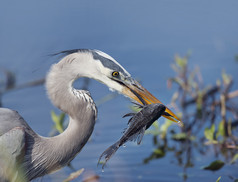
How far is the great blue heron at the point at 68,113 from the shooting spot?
329cm

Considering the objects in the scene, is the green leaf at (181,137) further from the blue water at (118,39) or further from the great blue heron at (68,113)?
the great blue heron at (68,113)

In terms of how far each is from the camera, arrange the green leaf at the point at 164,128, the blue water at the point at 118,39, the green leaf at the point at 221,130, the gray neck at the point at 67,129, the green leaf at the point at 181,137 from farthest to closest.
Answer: the blue water at the point at 118,39 < the green leaf at the point at 181,137 < the green leaf at the point at 164,128 < the green leaf at the point at 221,130 < the gray neck at the point at 67,129

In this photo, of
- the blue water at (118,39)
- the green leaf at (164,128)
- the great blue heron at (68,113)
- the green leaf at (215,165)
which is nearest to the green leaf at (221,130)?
the green leaf at (215,165)

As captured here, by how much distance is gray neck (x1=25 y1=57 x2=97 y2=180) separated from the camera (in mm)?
3352

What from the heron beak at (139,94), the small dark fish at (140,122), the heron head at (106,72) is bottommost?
the small dark fish at (140,122)

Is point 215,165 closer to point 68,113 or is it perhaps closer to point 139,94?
point 139,94

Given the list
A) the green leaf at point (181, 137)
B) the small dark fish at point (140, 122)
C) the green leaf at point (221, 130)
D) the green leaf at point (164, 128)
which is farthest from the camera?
the green leaf at point (181, 137)

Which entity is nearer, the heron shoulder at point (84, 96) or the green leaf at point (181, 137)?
the heron shoulder at point (84, 96)

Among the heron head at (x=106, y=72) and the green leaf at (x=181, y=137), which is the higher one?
the heron head at (x=106, y=72)

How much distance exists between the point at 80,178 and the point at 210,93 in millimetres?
1687

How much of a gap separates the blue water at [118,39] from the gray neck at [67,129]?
139 cm

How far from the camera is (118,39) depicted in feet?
21.4

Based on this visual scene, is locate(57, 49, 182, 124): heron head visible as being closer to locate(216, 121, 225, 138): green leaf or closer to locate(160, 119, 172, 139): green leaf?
locate(216, 121, 225, 138): green leaf

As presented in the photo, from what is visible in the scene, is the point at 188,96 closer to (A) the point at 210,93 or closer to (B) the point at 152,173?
(A) the point at 210,93
